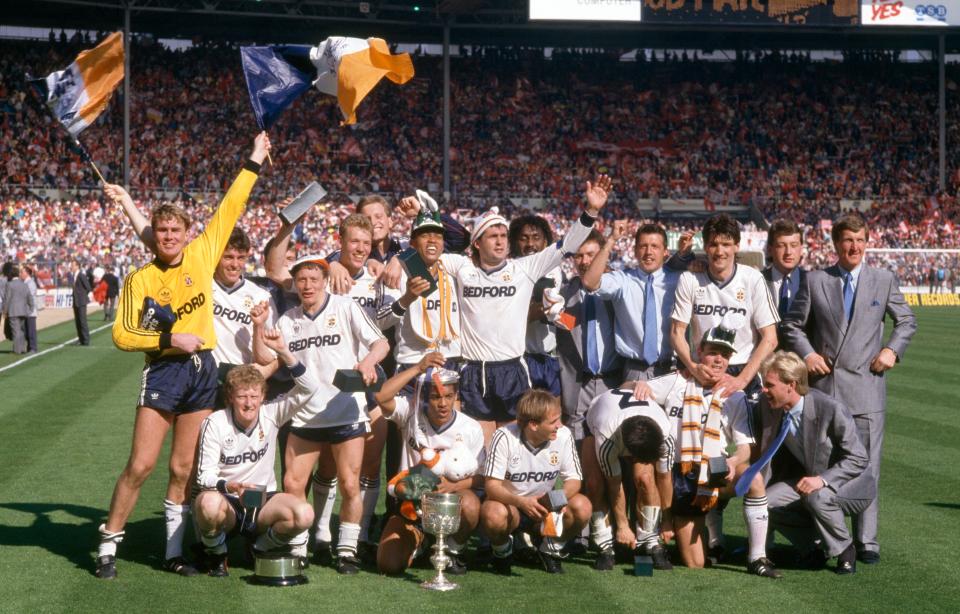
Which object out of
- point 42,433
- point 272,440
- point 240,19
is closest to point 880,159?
point 240,19

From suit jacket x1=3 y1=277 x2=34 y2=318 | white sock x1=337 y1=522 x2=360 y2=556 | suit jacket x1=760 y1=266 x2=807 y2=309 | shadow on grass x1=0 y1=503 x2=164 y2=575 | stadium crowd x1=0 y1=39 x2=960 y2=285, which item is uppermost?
stadium crowd x1=0 y1=39 x2=960 y2=285

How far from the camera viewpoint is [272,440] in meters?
7.03

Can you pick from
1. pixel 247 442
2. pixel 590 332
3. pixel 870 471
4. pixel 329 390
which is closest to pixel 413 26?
pixel 590 332

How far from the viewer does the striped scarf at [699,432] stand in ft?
23.1

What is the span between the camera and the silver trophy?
253 inches

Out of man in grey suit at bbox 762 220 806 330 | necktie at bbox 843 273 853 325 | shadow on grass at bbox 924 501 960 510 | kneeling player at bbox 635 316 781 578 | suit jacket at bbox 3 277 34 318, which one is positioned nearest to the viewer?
kneeling player at bbox 635 316 781 578

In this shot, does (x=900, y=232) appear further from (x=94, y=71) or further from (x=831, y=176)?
(x=94, y=71)

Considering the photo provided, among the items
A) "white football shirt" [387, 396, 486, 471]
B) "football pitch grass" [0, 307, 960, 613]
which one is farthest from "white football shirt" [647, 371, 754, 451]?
"white football shirt" [387, 396, 486, 471]

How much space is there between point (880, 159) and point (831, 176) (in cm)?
256

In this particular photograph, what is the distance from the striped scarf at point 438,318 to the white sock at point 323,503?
107 centimetres

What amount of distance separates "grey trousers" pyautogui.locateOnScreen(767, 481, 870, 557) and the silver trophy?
1970 mm

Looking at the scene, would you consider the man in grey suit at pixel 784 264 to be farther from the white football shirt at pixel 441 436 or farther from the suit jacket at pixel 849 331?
the white football shirt at pixel 441 436

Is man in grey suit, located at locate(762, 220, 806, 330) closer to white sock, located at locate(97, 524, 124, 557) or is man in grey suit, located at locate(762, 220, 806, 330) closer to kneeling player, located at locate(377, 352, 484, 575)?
kneeling player, located at locate(377, 352, 484, 575)

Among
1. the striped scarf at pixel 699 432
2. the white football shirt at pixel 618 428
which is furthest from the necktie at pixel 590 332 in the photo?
the striped scarf at pixel 699 432
